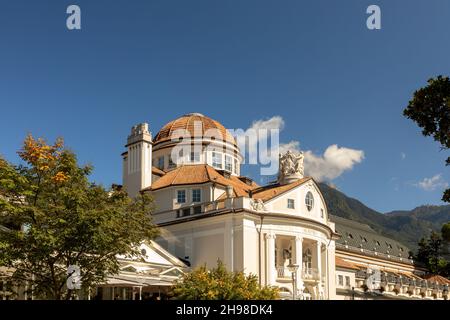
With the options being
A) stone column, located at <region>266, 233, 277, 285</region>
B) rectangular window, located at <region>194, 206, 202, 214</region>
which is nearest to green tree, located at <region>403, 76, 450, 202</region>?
stone column, located at <region>266, 233, 277, 285</region>

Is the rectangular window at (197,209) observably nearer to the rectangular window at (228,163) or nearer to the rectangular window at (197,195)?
the rectangular window at (197,195)

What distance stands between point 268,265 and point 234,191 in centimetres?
864

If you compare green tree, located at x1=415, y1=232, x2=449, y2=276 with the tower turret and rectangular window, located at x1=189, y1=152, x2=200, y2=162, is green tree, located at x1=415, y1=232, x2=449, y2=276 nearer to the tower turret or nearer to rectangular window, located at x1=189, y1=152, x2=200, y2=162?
rectangular window, located at x1=189, y1=152, x2=200, y2=162

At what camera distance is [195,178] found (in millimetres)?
62312

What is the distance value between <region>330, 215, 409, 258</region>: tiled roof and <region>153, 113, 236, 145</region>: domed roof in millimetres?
26333

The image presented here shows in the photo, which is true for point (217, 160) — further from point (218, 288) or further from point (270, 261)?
point (218, 288)

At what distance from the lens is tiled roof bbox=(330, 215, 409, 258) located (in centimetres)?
9384

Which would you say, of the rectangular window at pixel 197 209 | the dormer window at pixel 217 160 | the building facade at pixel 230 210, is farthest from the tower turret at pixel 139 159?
the dormer window at pixel 217 160

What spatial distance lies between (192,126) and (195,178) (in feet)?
42.1

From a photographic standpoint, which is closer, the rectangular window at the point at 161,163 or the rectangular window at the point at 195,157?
the rectangular window at the point at 195,157

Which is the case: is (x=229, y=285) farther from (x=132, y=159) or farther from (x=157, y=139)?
(x=157, y=139)

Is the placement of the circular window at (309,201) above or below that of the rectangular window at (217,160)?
below

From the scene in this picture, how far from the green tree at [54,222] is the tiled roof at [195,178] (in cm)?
2659

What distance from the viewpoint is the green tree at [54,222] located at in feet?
105
